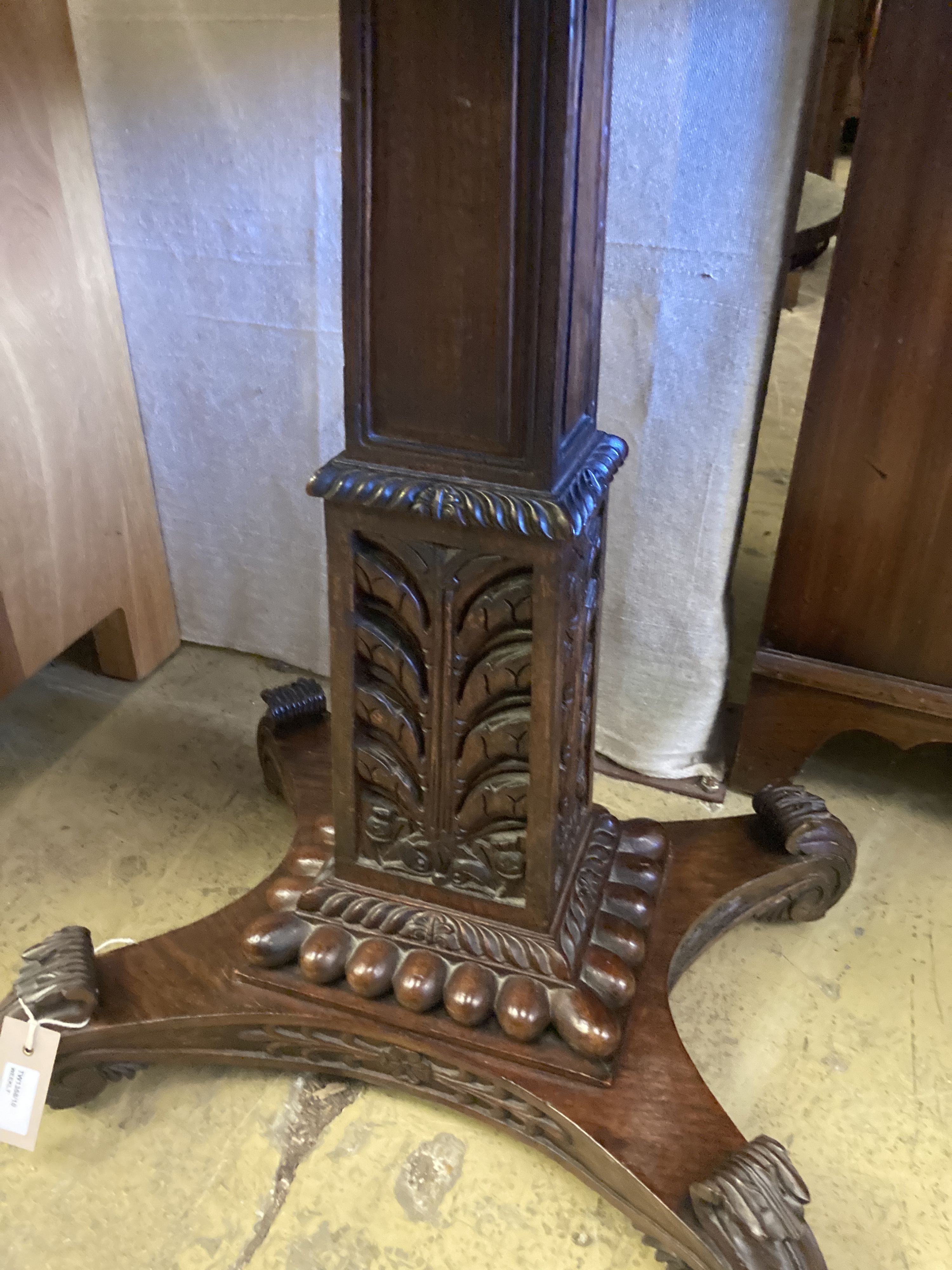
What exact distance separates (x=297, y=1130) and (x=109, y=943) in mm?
275

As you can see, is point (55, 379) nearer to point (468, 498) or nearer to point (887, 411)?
point (468, 498)

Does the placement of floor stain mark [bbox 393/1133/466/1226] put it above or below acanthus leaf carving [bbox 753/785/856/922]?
below

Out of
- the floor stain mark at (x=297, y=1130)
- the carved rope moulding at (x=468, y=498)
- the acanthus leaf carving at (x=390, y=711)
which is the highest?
the carved rope moulding at (x=468, y=498)

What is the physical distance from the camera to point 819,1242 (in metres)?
0.79

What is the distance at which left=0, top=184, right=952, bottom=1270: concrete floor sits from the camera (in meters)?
0.79

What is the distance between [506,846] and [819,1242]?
385mm

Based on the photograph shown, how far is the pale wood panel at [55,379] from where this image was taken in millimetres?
1074

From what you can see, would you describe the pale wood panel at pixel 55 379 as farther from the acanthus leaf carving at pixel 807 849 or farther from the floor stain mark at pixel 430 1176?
the acanthus leaf carving at pixel 807 849

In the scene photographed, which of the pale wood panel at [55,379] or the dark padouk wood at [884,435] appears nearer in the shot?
the dark padouk wood at [884,435]

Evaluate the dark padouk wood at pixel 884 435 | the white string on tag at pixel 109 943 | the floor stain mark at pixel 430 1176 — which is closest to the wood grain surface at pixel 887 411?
the dark padouk wood at pixel 884 435

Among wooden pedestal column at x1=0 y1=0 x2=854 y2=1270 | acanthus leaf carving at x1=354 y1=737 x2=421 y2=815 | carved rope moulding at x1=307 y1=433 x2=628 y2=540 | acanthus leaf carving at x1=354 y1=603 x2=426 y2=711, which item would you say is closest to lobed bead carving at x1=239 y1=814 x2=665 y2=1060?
wooden pedestal column at x1=0 y1=0 x2=854 y2=1270

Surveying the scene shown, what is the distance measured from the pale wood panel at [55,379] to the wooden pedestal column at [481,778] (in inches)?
17.8

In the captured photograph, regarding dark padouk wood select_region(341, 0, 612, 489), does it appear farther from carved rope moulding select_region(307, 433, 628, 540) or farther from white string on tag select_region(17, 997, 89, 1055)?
white string on tag select_region(17, 997, 89, 1055)

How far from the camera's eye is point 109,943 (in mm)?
1003
